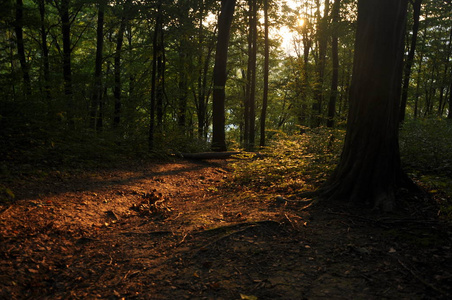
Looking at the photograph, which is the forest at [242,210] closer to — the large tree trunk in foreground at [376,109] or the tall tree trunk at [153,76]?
the large tree trunk in foreground at [376,109]

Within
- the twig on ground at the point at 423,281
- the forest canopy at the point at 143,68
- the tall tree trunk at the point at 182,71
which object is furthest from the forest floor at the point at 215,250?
the tall tree trunk at the point at 182,71

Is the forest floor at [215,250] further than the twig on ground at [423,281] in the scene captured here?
Yes

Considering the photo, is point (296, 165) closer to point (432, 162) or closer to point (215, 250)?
point (432, 162)

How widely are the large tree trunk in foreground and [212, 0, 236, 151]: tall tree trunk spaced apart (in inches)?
346

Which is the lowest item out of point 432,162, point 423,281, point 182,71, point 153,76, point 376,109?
point 423,281

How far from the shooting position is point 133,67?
15.9m

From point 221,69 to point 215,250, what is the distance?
10.9m

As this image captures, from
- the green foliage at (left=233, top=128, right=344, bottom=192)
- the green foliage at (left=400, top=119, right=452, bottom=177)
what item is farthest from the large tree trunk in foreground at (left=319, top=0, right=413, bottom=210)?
the green foliage at (left=400, top=119, right=452, bottom=177)

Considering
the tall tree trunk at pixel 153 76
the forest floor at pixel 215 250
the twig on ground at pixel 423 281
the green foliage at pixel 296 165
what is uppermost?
the tall tree trunk at pixel 153 76

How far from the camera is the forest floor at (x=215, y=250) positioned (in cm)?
257

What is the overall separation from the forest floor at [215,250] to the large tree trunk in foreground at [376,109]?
1.69 ft

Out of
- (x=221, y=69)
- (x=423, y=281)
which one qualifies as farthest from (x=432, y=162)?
(x=221, y=69)

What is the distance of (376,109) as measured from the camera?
4.29 metres

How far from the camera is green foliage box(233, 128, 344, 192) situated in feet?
19.3
